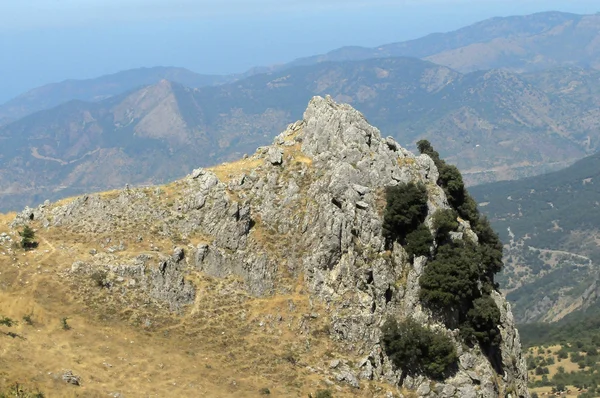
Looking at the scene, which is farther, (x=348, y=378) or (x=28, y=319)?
(x=348, y=378)

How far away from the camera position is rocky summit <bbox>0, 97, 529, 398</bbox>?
47.0 m

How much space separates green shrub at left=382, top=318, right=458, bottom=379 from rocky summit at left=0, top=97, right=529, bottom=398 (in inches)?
37.5

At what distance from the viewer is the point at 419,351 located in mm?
49031

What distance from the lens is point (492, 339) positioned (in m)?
55.0

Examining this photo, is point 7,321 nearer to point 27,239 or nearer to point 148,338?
point 148,338

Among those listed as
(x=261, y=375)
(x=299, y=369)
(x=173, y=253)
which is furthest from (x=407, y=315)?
(x=173, y=253)

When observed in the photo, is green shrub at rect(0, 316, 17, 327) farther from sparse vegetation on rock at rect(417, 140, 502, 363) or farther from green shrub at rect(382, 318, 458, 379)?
sparse vegetation on rock at rect(417, 140, 502, 363)

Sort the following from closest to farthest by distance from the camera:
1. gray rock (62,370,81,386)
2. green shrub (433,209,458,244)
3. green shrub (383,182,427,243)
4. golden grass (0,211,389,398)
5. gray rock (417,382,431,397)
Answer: gray rock (62,370,81,386), golden grass (0,211,389,398), gray rock (417,382,431,397), green shrub (383,182,427,243), green shrub (433,209,458,244)

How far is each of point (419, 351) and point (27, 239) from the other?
40453 mm

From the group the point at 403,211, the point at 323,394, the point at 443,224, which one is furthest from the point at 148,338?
the point at 443,224

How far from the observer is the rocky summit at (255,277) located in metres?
47.0

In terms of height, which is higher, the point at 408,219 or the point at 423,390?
the point at 408,219

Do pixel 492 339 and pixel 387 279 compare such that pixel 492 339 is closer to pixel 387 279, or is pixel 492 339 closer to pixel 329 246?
pixel 387 279

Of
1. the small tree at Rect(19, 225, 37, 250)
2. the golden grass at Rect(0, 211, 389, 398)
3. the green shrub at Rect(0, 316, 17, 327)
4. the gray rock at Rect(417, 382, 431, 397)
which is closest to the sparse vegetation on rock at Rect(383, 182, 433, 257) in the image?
the golden grass at Rect(0, 211, 389, 398)
